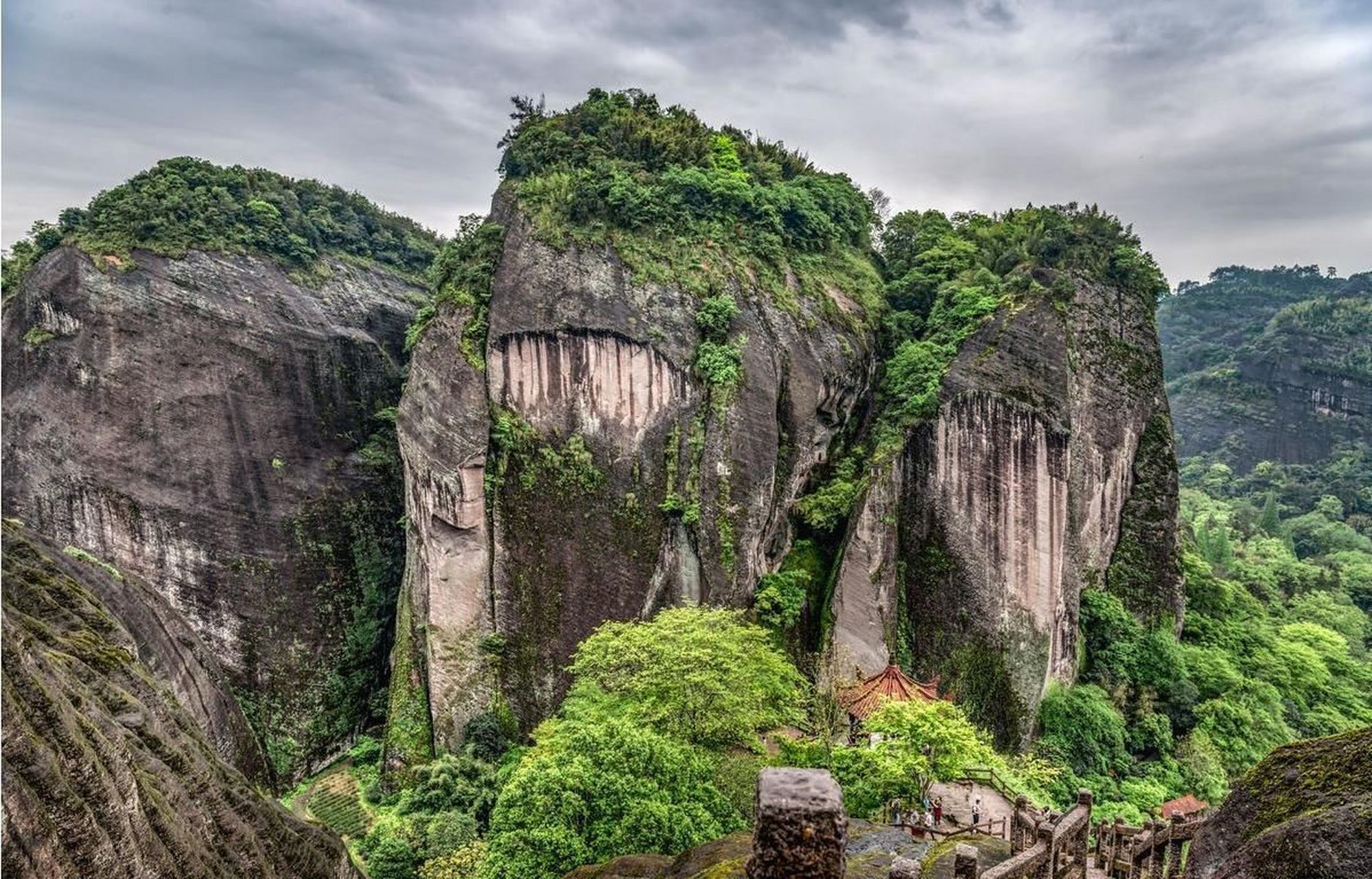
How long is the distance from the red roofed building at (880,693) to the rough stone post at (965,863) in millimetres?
9505

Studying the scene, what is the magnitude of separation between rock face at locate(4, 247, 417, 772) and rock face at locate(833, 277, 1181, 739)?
17014mm

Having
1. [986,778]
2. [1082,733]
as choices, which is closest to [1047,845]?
[986,778]

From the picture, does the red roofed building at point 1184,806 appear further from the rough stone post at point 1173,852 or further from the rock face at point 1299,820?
the rock face at point 1299,820

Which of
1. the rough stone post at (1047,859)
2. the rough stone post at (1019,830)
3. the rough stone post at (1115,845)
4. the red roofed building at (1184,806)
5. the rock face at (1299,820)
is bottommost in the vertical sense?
the red roofed building at (1184,806)

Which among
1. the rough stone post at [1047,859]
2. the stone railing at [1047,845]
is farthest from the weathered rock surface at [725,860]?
the rough stone post at [1047,859]

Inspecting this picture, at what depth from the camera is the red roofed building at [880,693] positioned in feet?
54.1

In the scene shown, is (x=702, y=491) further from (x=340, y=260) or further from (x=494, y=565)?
(x=340, y=260)

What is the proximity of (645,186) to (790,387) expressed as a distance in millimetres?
7457

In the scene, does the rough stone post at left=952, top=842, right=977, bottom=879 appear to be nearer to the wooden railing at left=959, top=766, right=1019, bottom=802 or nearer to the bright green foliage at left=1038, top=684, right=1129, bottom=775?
the wooden railing at left=959, top=766, right=1019, bottom=802

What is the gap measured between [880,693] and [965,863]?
1024 centimetres

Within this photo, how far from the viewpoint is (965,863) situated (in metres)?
6.83

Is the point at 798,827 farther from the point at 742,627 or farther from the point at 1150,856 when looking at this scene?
the point at 742,627

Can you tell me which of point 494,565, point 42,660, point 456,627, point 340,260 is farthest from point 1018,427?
point 340,260

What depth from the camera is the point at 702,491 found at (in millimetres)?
20312
